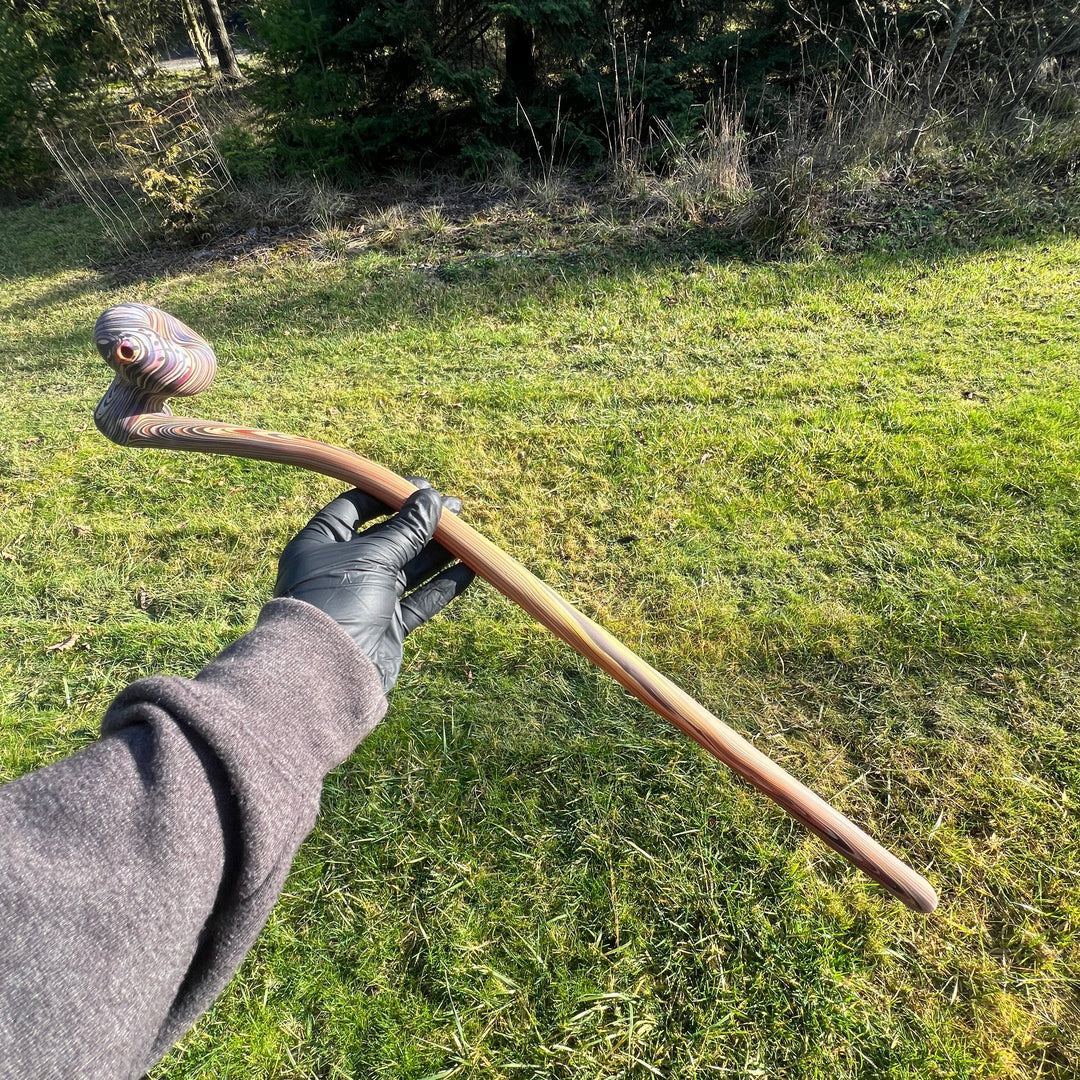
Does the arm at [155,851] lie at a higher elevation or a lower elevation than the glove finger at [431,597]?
higher

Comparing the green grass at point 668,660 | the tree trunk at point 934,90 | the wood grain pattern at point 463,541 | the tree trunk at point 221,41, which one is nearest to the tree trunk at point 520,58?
the green grass at point 668,660

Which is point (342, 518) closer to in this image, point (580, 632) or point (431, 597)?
point (431, 597)

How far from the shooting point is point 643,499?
3525 mm

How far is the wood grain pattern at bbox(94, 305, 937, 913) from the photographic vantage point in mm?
1604

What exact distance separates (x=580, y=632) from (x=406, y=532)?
2.23 ft

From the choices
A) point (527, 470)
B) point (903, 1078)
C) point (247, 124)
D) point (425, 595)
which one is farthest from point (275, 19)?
point (903, 1078)

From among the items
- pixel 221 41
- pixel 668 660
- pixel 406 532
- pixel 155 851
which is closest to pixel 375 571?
pixel 406 532

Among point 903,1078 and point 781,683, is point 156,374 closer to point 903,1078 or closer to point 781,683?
point 781,683

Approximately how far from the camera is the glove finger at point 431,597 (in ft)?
7.13

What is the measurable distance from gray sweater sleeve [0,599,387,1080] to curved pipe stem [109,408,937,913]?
2.88ft

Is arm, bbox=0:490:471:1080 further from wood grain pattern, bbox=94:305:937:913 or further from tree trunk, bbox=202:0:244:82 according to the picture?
tree trunk, bbox=202:0:244:82

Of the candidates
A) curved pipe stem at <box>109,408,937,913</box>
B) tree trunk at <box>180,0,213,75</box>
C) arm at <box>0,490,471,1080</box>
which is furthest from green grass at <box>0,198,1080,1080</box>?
tree trunk at <box>180,0,213,75</box>

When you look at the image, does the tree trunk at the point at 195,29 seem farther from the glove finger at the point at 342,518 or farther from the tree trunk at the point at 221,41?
the glove finger at the point at 342,518

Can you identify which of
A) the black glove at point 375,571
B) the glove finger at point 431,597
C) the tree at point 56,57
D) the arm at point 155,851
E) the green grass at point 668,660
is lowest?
the green grass at point 668,660
